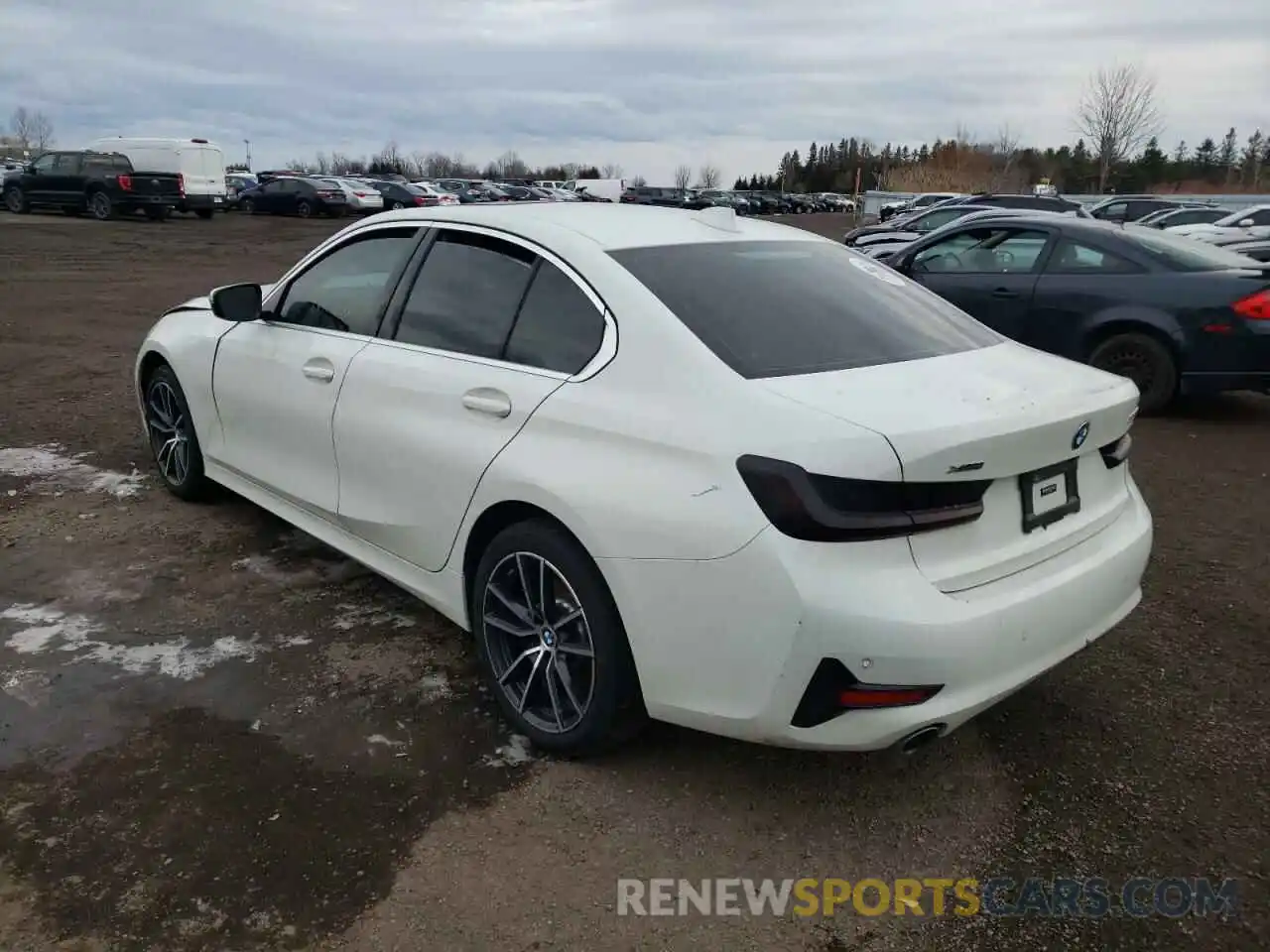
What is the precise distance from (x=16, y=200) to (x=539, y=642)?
109 feet

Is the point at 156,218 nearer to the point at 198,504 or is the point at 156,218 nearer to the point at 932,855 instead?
the point at 198,504

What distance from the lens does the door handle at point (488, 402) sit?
307 cm

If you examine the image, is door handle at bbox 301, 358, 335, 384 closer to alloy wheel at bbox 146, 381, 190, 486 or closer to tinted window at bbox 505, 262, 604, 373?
tinted window at bbox 505, 262, 604, 373

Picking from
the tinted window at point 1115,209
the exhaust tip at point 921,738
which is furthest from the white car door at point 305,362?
the tinted window at point 1115,209

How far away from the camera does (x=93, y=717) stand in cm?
323

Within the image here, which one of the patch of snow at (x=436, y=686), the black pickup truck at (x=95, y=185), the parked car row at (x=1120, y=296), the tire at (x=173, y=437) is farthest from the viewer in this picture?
the black pickup truck at (x=95, y=185)

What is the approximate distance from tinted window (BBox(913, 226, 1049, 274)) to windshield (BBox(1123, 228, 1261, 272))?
70 centimetres

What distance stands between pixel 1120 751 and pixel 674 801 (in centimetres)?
142

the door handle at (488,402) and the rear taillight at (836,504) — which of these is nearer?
the rear taillight at (836,504)

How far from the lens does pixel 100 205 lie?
28.3 metres

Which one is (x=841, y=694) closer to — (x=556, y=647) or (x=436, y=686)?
(x=556, y=647)

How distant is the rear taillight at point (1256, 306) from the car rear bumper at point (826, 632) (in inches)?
204

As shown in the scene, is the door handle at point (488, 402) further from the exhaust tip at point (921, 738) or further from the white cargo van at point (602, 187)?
the white cargo van at point (602, 187)

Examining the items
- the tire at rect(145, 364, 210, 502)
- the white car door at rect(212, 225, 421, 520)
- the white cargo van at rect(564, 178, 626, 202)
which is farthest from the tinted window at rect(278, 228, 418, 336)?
the white cargo van at rect(564, 178, 626, 202)
